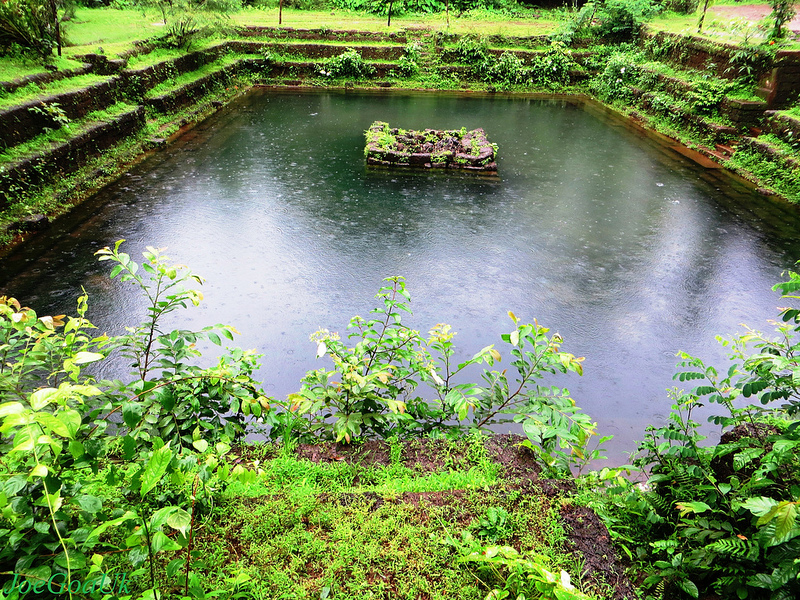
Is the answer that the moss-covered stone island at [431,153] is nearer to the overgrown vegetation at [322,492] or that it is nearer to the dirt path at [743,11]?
the overgrown vegetation at [322,492]

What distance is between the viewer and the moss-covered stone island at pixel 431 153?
7.33 metres

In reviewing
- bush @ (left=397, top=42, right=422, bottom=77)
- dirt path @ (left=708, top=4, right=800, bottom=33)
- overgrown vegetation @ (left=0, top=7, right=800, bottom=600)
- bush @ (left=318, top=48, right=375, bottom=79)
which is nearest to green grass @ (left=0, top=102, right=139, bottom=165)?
overgrown vegetation @ (left=0, top=7, right=800, bottom=600)

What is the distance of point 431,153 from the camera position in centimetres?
747

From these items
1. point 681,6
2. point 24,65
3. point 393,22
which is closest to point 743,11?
point 681,6

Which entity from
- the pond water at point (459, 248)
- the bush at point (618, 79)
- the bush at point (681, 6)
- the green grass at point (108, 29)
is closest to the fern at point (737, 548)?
the pond water at point (459, 248)

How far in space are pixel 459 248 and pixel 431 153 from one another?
2735 millimetres

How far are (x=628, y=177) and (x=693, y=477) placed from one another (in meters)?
6.26

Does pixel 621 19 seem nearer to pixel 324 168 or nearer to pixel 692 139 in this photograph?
pixel 692 139

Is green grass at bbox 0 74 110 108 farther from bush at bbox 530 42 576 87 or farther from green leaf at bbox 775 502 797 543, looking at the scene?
bush at bbox 530 42 576 87

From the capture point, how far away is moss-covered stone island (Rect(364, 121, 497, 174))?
7.33 meters

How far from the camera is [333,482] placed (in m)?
2.01

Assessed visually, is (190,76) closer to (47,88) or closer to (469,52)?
(47,88)

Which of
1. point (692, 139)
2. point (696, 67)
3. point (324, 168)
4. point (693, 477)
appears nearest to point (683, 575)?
point (693, 477)

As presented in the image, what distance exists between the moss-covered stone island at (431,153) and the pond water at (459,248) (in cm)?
32
